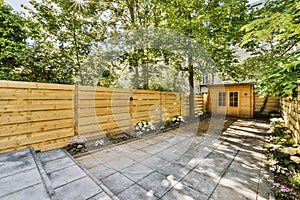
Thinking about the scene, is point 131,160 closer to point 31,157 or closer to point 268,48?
point 31,157

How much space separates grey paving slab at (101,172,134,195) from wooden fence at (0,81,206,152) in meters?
1.83

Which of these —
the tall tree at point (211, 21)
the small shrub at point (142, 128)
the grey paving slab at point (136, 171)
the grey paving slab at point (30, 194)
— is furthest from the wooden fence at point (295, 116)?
the grey paving slab at point (30, 194)

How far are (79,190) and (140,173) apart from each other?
98 cm

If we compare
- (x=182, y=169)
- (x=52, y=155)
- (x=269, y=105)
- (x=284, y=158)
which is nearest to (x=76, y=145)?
(x=52, y=155)

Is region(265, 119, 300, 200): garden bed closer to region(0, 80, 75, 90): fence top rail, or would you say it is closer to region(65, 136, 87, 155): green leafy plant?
region(65, 136, 87, 155): green leafy plant

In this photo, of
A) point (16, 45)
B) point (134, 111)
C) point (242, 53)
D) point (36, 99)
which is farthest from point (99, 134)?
point (242, 53)

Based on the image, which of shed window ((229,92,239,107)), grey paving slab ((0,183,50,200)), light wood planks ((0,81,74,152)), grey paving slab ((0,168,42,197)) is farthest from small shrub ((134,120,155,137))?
shed window ((229,92,239,107))

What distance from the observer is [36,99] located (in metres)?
2.91

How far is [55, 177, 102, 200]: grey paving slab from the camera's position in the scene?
169 cm

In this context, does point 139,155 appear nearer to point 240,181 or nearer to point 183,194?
point 183,194

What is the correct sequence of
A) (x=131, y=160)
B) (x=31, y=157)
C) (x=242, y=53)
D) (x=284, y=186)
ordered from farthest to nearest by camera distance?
(x=242, y=53)
(x=131, y=160)
(x=31, y=157)
(x=284, y=186)

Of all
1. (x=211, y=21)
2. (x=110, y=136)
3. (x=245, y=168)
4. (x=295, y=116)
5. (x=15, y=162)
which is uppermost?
(x=211, y=21)

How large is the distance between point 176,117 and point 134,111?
264 centimetres

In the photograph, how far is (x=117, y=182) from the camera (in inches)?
84.1
